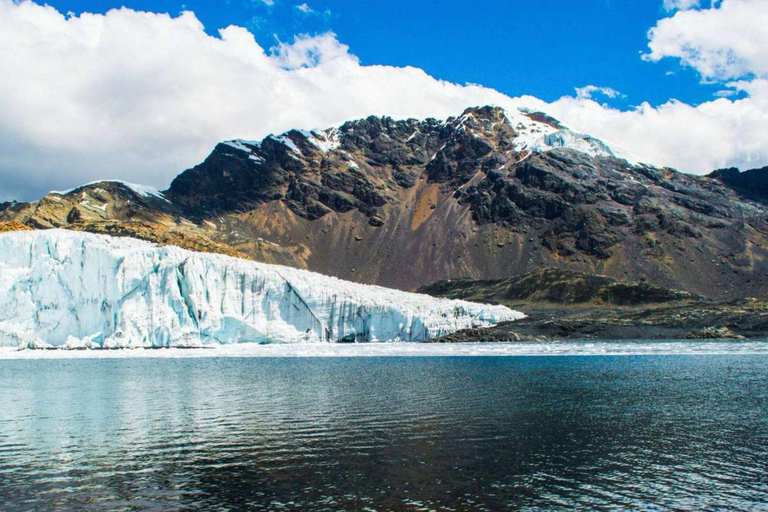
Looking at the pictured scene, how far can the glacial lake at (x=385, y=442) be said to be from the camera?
45.3 ft

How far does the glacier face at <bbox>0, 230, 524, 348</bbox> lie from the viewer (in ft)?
182

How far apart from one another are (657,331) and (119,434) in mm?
83102

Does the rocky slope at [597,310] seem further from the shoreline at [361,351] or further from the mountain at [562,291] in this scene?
the shoreline at [361,351]

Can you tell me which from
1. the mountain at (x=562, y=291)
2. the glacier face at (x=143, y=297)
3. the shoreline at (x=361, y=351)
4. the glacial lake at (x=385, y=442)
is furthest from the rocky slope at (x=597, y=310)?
the glacial lake at (x=385, y=442)

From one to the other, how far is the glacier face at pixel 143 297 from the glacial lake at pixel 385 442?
18470mm

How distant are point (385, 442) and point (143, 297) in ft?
143

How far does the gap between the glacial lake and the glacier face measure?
18.5 meters

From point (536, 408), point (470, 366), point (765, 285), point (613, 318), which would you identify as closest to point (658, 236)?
point (765, 285)

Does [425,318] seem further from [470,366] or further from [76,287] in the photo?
[76,287]

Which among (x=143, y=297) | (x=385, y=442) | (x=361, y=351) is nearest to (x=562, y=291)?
(x=361, y=351)

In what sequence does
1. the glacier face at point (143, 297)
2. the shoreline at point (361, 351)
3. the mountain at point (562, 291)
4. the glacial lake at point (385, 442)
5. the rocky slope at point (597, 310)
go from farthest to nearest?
1. the mountain at point (562, 291)
2. the rocky slope at point (597, 310)
3. the glacier face at point (143, 297)
4. the shoreline at point (361, 351)
5. the glacial lake at point (385, 442)

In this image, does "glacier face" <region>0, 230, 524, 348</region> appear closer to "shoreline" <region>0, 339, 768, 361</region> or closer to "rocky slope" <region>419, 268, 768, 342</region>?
"shoreline" <region>0, 339, 768, 361</region>

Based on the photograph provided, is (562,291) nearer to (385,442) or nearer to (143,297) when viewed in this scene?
(143,297)

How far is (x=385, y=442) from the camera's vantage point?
19.2m
